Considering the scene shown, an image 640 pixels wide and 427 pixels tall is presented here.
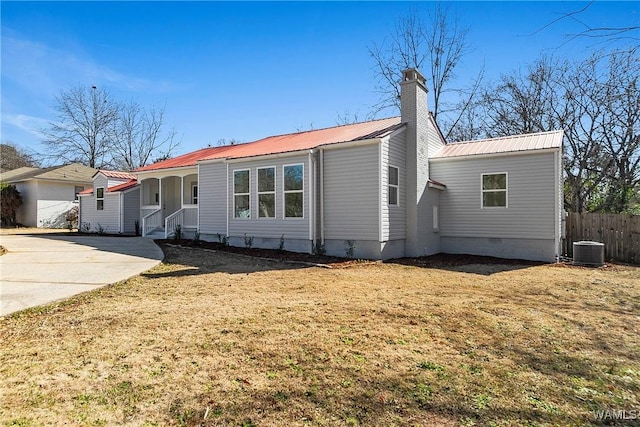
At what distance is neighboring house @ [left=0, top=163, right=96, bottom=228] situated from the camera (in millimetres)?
24125

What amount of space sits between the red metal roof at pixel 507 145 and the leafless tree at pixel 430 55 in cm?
1048

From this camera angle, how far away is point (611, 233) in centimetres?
1238

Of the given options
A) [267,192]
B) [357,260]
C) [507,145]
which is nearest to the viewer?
[357,260]

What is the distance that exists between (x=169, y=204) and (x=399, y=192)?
498 inches

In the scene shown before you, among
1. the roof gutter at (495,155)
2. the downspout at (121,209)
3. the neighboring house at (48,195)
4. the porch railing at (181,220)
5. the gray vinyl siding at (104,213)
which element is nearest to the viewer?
the roof gutter at (495,155)

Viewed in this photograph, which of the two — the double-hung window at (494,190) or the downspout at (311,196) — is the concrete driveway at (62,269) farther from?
the double-hung window at (494,190)

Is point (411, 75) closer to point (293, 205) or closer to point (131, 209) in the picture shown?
point (293, 205)

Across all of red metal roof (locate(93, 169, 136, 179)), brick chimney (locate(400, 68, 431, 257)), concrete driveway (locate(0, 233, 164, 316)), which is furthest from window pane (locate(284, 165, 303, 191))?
red metal roof (locate(93, 169, 136, 179))

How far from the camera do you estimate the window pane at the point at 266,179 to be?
41.4ft

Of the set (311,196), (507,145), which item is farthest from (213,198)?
(507,145)

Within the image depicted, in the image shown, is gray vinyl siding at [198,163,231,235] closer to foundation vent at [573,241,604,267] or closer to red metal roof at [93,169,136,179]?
red metal roof at [93,169,136,179]

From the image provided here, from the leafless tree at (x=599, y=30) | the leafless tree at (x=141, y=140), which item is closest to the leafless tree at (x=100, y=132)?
the leafless tree at (x=141, y=140)

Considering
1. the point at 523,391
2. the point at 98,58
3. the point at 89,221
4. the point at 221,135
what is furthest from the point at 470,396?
the point at 221,135

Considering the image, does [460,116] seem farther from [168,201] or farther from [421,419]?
[421,419]
